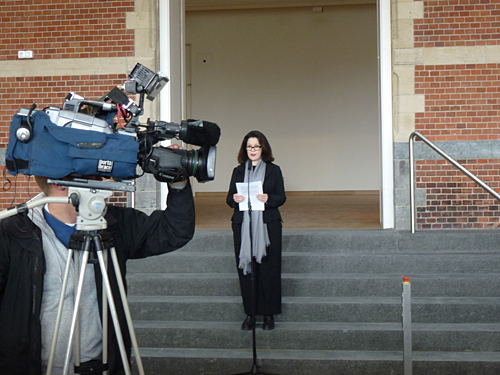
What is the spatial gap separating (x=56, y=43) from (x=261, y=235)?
11.1ft

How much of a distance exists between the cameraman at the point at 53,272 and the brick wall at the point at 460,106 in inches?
163

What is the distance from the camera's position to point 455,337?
400 centimetres

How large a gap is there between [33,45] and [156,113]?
5.12ft

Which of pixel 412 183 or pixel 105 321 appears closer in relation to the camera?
pixel 105 321

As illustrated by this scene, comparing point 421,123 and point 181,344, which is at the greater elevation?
point 421,123

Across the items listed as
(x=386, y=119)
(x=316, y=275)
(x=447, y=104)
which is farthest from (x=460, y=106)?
(x=316, y=275)

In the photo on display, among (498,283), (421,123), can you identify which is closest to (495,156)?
(421,123)

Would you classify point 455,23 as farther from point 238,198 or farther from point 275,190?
point 238,198

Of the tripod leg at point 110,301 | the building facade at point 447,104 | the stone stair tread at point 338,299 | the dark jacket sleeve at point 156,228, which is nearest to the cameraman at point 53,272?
the dark jacket sleeve at point 156,228

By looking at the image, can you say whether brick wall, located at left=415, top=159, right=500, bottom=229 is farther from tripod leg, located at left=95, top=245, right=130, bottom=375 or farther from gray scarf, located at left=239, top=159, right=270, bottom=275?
tripod leg, located at left=95, top=245, right=130, bottom=375

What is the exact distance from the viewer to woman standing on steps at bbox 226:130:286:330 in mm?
4070

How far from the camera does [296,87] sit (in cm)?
1084

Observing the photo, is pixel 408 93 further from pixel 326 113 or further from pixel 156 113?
pixel 326 113

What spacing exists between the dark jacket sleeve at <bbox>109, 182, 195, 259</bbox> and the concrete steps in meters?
2.10
